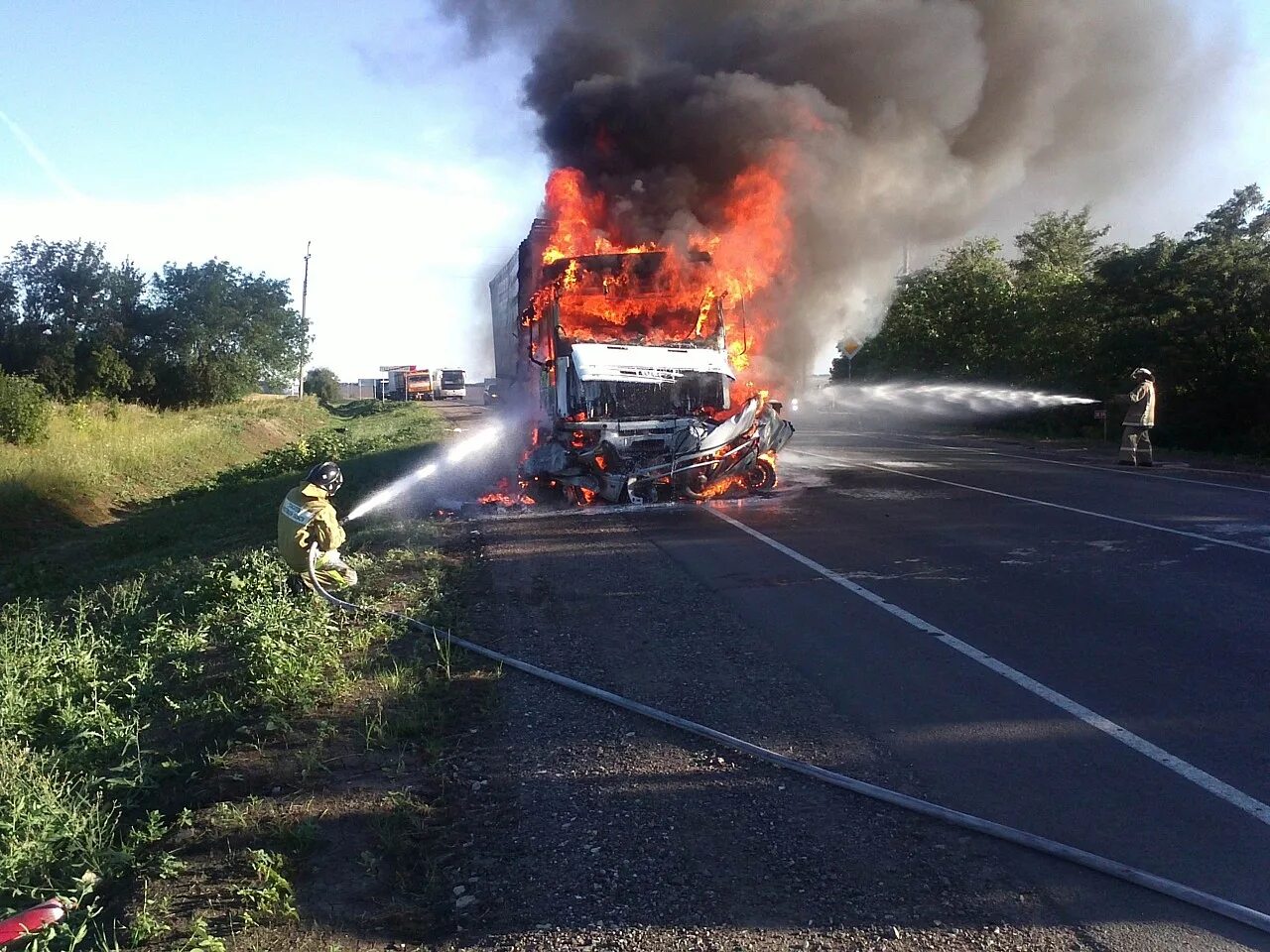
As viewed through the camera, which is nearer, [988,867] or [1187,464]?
[988,867]

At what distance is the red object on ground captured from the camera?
3322 millimetres

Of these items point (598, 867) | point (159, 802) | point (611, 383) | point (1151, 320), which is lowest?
point (159, 802)

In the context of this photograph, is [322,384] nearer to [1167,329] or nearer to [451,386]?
[451,386]

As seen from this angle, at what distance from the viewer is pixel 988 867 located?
3.48 meters

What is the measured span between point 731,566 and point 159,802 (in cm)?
518

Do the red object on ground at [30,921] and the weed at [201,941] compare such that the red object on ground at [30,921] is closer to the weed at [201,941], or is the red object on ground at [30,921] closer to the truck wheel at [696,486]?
the weed at [201,941]

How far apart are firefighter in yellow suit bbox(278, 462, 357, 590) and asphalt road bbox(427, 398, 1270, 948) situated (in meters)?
2.59

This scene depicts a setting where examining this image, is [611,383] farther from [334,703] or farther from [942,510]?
[334,703]

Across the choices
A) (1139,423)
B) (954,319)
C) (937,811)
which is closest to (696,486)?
(1139,423)

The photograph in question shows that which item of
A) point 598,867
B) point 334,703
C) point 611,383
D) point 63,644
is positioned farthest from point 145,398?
point 598,867

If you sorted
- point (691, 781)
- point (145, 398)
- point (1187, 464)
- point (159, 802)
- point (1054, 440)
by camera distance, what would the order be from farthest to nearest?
point (145, 398), point (1054, 440), point (1187, 464), point (159, 802), point (691, 781)

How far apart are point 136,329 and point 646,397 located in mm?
34661

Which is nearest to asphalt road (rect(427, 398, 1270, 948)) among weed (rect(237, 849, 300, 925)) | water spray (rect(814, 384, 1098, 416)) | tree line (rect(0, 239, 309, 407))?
weed (rect(237, 849, 300, 925))

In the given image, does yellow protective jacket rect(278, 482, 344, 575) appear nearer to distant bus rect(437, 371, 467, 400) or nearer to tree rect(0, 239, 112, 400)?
tree rect(0, 239, 112, 400)
